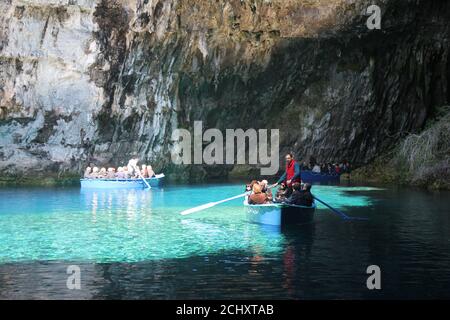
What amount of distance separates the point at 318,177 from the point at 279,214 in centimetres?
2945

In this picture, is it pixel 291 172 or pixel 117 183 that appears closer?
pixel 291 172

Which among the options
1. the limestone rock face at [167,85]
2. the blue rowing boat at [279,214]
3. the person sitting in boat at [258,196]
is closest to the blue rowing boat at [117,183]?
the limestone rock face at [167,85]

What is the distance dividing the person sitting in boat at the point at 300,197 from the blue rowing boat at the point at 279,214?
20cm

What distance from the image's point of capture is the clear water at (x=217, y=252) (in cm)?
1366

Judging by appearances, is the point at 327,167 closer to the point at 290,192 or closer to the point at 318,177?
the point at 318,177

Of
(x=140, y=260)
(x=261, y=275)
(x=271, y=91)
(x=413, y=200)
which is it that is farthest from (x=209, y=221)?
(x=271, y=91)

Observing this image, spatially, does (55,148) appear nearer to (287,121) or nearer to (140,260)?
(287,121)

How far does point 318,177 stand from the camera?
51312 millimetres

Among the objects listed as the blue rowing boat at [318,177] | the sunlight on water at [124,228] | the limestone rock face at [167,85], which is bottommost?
the sunlight on water at [124,228]

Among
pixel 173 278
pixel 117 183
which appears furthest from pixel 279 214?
pixel 117 183

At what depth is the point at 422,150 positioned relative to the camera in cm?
4062

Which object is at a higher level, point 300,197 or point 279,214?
point 300,197

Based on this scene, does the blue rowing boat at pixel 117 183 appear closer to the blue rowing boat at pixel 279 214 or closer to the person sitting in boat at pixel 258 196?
the blue rowing boat at pixel 279 214
